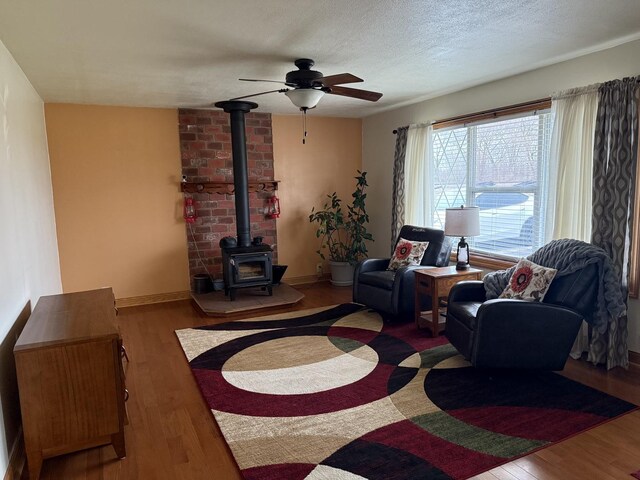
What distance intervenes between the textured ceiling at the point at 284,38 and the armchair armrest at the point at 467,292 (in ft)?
5.98

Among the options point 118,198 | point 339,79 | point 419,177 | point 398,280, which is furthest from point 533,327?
point 118,198

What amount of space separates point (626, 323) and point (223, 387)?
2996 millimetres

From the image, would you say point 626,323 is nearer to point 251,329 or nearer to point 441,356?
point 441,356

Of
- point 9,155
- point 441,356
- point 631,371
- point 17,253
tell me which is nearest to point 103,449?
point 17,253

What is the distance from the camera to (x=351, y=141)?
6.39 metres

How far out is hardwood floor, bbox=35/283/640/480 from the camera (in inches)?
84.2

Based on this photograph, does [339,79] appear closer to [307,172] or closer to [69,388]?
[69,388]

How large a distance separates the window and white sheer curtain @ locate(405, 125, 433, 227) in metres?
0.11

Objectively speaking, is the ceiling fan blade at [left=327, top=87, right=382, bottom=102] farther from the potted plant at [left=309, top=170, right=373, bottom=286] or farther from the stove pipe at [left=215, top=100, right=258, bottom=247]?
the potted plant at [left=309, top=170, right=373, bottom=286]

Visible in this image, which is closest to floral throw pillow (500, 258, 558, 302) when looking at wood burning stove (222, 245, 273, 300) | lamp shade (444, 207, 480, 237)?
lamp shade (444, 207, 480, 237)

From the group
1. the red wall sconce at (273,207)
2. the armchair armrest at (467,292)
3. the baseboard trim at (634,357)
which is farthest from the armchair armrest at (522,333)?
the red wall sconce at (273,207)

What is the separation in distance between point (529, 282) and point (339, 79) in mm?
2051

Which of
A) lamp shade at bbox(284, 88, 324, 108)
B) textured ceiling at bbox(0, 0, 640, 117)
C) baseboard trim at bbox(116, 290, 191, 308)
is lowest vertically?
baseboard trim at bbox(116, 290, 191, 308)

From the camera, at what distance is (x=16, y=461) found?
7.23 feet
